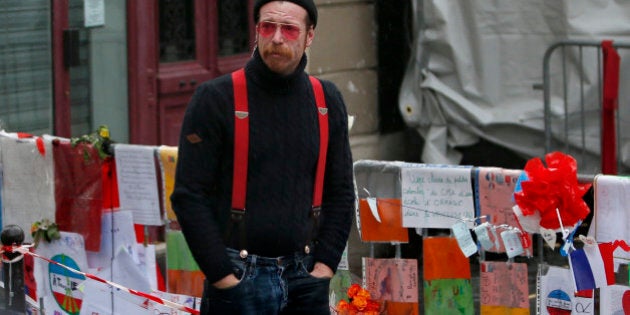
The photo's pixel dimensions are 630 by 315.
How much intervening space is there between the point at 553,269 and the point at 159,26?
185 inches

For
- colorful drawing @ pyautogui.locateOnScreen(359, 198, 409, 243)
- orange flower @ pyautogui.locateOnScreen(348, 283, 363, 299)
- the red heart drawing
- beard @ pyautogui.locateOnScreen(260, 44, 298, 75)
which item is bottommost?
orange flower @ pyautogui.locateOnScreen(348, 283, 363, 299)

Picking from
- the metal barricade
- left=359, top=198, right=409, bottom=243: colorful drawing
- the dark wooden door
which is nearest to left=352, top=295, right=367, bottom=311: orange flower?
left=359, top=198, right=409, bottom=243: colorful drawing

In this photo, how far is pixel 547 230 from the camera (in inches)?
216

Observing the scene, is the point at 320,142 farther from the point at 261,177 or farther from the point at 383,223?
the point at 383,223

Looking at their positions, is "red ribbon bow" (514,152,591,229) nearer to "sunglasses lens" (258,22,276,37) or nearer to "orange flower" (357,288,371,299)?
"orange flower" (357,288,371,299)

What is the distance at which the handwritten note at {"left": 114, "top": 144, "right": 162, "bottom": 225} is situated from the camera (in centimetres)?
659

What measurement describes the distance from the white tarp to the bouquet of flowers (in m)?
3.68

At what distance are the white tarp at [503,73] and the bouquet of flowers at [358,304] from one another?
368cm

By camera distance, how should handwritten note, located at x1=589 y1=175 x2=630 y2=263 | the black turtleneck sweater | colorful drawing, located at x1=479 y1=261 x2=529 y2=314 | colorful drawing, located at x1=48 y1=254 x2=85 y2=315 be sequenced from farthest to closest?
1. colorful drawing, located at x1=48 y1=254 x2=85 y2=315
2. colorful drawing, located at x1=479 y1=261 x2=529 y2=314
3. handwritten note, located at x1=589 y1=175 x2=630 y2=263
4. the black turtleneck sweater

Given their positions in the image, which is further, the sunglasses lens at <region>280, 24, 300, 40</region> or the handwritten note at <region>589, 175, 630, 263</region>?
the handwritten note at <region>589, 175, 630, 263</region>

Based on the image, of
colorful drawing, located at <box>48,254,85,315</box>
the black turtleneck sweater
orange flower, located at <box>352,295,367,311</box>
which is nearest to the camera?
the black turtleneck sweater

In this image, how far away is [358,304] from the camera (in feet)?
20.0

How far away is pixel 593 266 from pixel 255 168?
175 cm

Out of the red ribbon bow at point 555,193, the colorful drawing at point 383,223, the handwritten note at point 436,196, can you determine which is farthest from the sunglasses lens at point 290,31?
the colorful drawing at point 383,223
